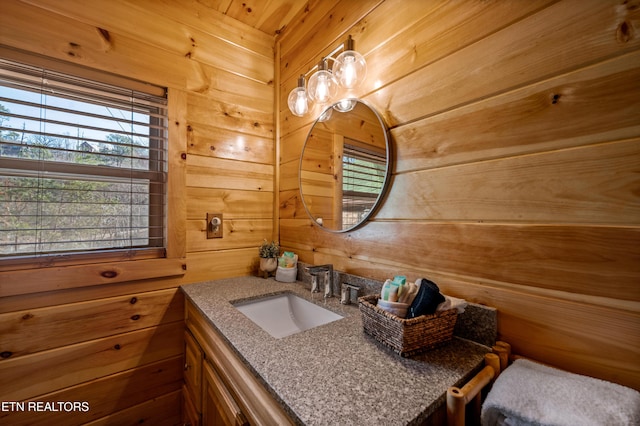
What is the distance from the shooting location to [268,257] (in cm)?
155

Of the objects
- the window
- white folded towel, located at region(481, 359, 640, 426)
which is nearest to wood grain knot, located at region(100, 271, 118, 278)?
the window

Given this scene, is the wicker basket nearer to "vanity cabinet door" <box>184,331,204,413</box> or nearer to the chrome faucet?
the chrome faucet

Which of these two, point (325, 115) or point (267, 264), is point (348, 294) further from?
point (325, 115)

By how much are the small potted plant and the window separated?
0.54 metres

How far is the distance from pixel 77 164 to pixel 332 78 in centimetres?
124

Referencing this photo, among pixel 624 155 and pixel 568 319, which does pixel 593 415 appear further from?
pixel 624 155

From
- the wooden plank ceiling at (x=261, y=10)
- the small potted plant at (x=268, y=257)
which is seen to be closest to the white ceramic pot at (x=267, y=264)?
the small potted plant at (x=268, y=257)

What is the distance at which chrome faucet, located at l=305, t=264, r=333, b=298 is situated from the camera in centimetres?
121

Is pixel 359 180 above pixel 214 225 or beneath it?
above

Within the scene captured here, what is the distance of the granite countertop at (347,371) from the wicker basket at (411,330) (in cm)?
2

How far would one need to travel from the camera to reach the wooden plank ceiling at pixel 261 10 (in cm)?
147

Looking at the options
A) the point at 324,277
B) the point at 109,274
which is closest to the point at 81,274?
the point at 109,274

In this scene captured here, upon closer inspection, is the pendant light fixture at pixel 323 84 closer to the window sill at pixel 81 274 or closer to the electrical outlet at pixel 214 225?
the electrical outlet at pixel 214 225

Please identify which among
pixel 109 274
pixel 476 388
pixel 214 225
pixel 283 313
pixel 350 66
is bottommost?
pixel 283 313
